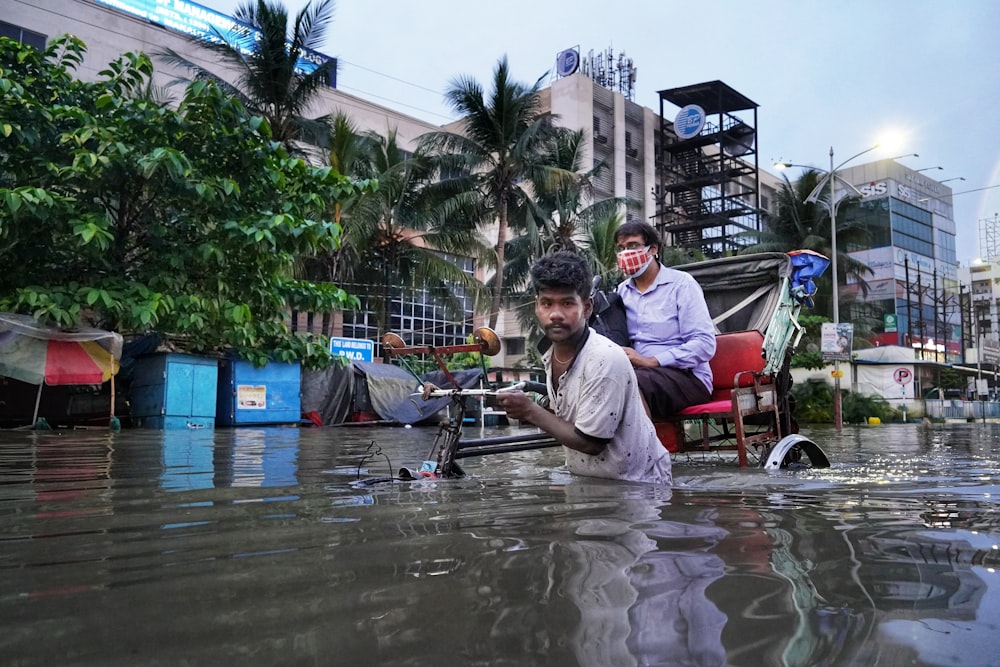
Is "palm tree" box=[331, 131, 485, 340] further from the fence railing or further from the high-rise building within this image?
the high-rise building

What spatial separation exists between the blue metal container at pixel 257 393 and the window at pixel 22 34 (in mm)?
16601

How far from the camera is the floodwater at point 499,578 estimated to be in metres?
1.05

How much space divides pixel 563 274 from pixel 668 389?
175 cm

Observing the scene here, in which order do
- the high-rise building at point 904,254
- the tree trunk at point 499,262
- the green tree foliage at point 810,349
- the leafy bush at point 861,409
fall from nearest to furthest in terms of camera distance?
the tree trunk at point 499,262 < the leafy bush at point 861,409 < the green tree foliage at point 810,349 < the high-rise building at point 904,254

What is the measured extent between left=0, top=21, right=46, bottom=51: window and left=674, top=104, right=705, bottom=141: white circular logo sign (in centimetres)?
3306

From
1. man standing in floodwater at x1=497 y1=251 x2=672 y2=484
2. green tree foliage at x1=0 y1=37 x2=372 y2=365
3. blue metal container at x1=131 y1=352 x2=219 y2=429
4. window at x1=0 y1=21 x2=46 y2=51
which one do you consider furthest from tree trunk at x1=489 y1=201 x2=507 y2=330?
man standing in floodwater at x1=497 y1=251 x2=672 y2=484

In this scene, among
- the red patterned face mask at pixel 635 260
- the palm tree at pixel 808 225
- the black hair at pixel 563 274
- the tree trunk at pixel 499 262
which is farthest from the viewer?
the palm tree at pixel 808 225

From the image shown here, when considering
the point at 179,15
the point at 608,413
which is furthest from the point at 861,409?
the point at 179,15

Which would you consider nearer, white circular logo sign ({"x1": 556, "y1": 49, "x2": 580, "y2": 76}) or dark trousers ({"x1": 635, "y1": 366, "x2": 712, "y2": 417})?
dark trousers ({"x1": 635, "y1": 366, "x2": 712, "y2": 417})

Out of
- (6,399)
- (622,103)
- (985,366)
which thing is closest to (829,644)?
(6,399)

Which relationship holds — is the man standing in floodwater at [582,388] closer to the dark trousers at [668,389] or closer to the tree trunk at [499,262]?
the dark trousers at [668,389]

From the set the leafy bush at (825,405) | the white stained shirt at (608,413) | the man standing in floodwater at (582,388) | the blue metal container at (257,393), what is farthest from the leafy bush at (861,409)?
the man standing in floodwater at (582,388)

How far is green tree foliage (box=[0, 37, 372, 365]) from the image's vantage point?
9.70m

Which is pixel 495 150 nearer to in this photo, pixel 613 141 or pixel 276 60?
pixel 276 60
